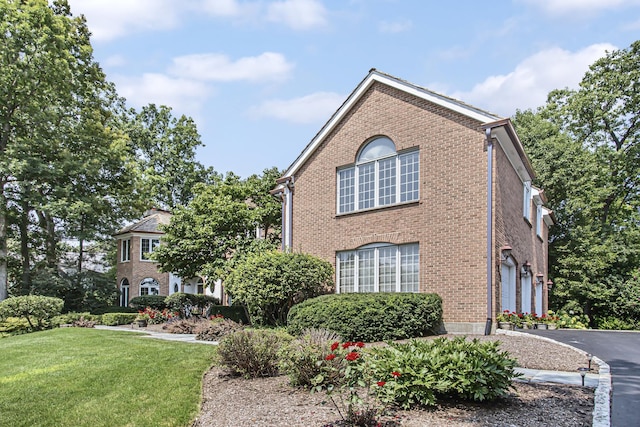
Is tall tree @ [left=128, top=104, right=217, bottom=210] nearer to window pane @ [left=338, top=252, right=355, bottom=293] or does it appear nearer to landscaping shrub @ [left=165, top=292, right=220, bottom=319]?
landscaping shrub @ [left=165, top=292, right=220, bottom=319]

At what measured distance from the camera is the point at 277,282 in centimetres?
1462

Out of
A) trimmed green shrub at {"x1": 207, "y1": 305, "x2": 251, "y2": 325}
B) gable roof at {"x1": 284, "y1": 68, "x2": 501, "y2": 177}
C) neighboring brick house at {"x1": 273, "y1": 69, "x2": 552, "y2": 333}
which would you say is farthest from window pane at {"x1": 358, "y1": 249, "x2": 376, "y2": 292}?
trimmed green shrub at {"x1": 207, "y1": 305, "x2": 251, "y2": 325}

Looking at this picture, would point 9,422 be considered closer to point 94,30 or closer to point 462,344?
point 462,344

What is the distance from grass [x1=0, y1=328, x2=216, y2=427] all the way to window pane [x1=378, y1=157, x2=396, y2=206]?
22.8ft

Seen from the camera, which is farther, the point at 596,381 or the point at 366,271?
the point at 366,271

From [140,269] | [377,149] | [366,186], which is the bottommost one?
[140,269]

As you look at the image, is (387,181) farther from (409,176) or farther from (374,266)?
(374,266)

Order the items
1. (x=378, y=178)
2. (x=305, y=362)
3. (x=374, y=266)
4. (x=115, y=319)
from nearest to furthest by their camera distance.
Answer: (x=305, y=362), (x=374, y=266), (x=378, y=178), (x=115, y=319)

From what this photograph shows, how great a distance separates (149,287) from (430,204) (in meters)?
26.0

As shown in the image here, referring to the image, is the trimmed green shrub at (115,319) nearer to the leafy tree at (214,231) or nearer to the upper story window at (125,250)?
the leafy tree at (214,231)

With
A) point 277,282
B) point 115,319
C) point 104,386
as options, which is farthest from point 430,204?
point 115,319

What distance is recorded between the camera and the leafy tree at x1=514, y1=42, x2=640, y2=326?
25.8 metres

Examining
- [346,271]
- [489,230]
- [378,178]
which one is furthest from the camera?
[346,271]

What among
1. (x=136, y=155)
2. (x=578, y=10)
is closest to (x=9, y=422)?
(x=578, y=10)
